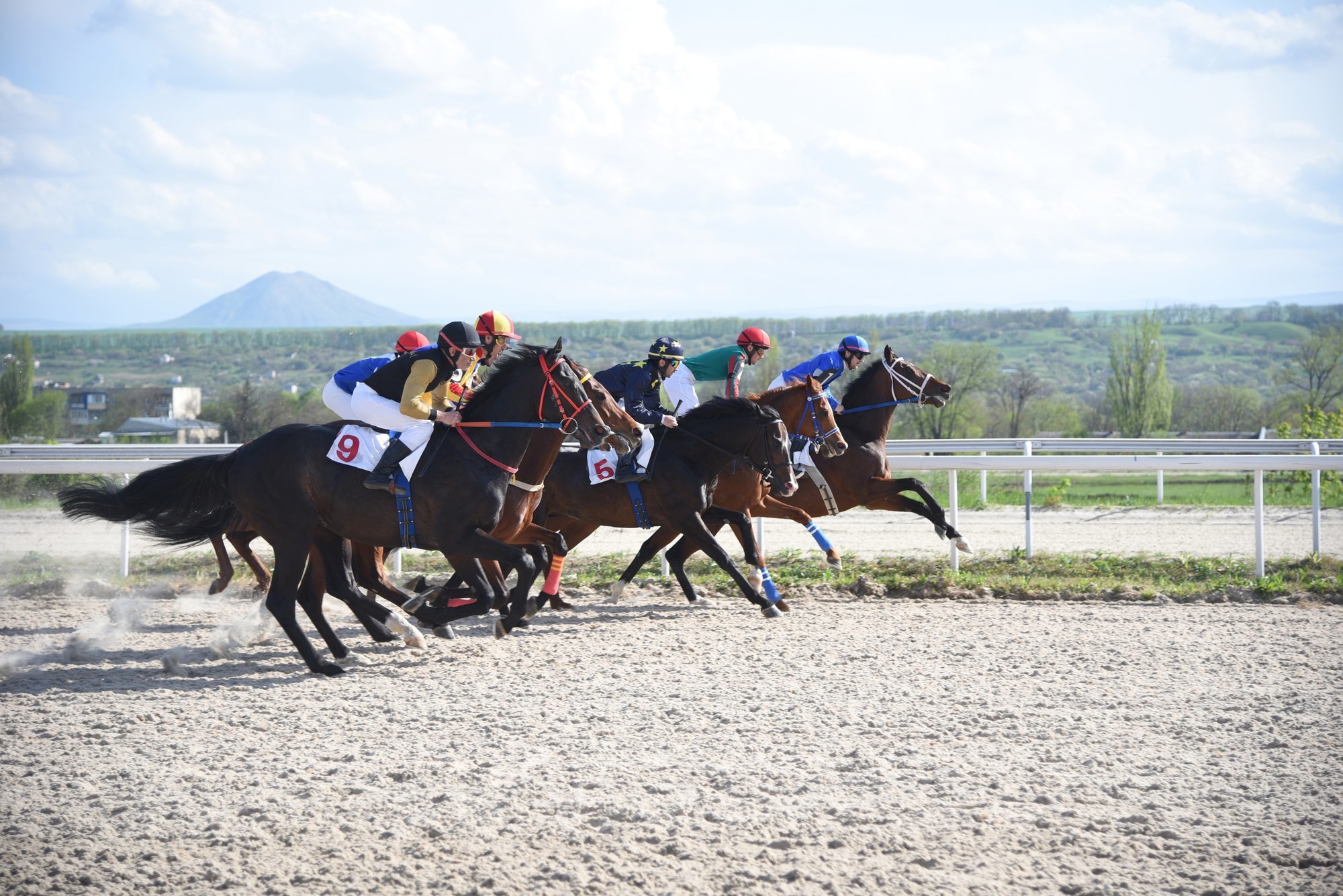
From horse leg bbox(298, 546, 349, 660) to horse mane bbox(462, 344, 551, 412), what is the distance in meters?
1.34

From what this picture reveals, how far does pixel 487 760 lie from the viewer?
15.3 feet

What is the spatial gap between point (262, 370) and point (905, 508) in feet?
258

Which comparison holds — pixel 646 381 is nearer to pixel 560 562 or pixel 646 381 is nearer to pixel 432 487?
pixel 560 562

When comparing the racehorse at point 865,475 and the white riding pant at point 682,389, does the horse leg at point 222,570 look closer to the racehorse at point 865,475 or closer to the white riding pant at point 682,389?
the racehorse at point 865,475

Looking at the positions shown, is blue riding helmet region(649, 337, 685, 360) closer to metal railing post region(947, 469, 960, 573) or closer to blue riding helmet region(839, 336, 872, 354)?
blue riding helmet region(839, 336, 872, 354)

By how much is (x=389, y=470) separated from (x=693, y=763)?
2.67 m

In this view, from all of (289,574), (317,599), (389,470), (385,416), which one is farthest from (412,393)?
(317,599)

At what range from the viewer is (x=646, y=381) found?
27.4 ft

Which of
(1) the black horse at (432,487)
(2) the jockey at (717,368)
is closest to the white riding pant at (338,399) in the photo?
(1) the black horse at (432,487)

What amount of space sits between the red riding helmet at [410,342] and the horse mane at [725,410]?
2.01 m

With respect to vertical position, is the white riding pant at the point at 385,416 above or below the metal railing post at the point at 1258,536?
above

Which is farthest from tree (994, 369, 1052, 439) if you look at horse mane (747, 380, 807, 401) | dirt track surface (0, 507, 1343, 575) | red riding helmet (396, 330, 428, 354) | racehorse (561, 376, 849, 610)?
red riding helmet (396, 330, 428, 354)

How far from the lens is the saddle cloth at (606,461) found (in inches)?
317

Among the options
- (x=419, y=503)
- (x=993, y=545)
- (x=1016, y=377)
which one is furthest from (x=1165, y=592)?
(x=1016, y=377)
